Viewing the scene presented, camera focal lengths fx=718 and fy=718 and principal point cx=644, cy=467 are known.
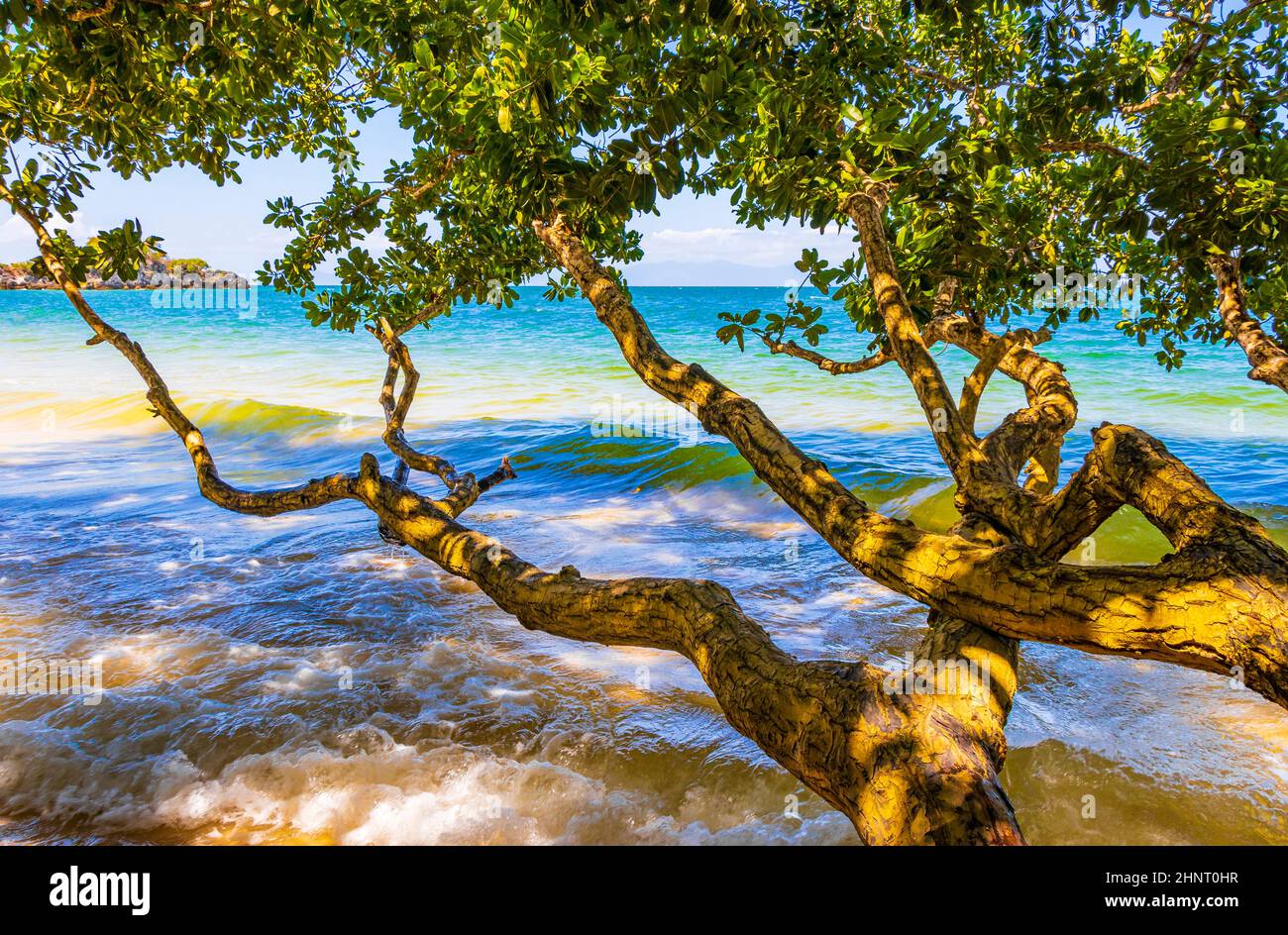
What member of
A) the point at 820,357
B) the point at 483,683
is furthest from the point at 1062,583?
the point at 483,683

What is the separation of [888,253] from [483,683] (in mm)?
4120

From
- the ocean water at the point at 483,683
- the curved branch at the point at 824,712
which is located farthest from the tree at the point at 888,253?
the ocean water at the point at 483,683

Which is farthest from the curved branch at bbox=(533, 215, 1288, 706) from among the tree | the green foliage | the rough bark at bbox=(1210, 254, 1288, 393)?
the rough bark at bbox=(1210, 254, 1288, 393)

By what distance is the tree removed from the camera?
1.81 metres

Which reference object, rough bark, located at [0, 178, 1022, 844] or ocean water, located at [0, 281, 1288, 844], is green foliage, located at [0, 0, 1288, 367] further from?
ocean water, located at [0, 281, 1288, 844]

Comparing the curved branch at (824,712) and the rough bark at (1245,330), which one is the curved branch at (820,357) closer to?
the curved branch at (824,712)

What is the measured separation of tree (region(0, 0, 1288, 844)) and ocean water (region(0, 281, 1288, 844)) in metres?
1.62

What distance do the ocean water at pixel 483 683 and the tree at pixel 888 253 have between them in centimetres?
162

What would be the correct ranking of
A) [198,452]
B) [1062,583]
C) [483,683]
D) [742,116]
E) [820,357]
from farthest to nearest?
[483,683] → [198,452] → [820,357] → [742,116] → [1062,583]

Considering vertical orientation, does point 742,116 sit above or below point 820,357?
above

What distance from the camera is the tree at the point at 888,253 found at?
5.95 ft

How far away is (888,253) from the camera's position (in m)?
3.04

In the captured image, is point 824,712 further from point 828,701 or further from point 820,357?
point 820,357

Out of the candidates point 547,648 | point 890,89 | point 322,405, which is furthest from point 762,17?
point 322,405
